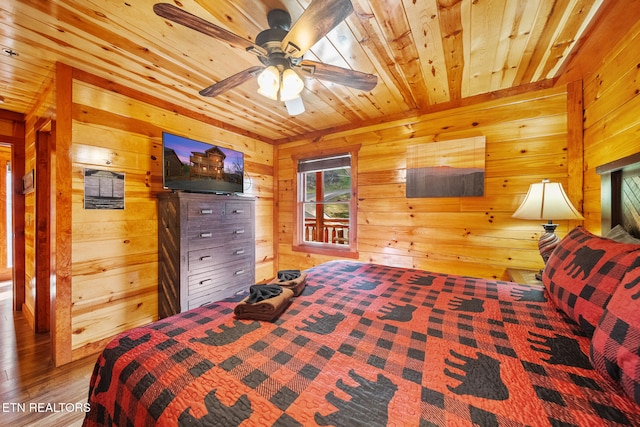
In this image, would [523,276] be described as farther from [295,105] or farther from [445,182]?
[295,105]

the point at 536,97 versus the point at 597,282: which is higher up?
the point at 536,97

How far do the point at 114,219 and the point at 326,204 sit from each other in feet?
8.32

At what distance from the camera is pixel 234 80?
1.67m

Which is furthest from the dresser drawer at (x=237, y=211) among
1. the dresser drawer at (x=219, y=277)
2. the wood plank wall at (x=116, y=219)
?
the wood plank wall at (x=116, y=219)

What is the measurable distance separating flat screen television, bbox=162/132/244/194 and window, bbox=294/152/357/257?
3.27 feet

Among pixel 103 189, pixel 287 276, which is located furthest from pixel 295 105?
pixel 103 189

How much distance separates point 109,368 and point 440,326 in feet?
4.23

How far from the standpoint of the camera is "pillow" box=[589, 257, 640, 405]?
0.61m

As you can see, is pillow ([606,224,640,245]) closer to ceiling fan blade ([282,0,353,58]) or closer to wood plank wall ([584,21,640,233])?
wood plank wall ([584,21,640,233])

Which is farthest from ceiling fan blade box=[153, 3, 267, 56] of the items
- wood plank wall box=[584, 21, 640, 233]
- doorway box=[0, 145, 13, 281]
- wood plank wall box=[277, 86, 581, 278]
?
doorway box=[0, 145, 13, 281]

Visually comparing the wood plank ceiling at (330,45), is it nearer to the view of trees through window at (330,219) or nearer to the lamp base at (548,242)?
the lamp base at (548,242)

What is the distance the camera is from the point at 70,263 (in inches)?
76.2

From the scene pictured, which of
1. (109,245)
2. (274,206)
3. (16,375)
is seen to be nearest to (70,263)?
(109,245)

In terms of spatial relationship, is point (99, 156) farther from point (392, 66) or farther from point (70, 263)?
point (392, 66)
